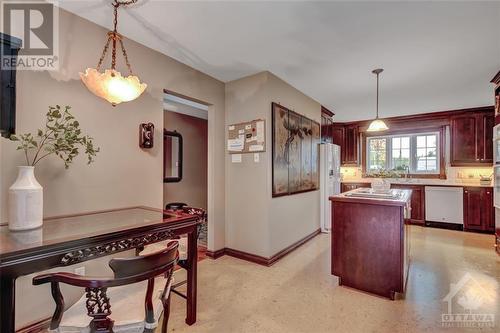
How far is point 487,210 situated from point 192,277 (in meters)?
5.72

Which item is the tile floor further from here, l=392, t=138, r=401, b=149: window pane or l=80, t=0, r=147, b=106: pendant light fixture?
l=392, t=138, r=401, b=149: window pane

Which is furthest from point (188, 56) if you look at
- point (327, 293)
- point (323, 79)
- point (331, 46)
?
point (327, 293)

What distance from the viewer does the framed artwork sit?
325 cm

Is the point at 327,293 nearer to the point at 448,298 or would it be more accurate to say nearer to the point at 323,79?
the point at 448,298

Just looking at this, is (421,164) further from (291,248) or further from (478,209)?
(291,248)

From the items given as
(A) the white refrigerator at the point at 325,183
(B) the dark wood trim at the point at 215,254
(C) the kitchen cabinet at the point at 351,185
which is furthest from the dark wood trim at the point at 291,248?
(C) the kitchen cabinet at the point at 351,185

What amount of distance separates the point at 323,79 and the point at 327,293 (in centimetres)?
272

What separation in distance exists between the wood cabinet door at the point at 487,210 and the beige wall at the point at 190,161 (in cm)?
559

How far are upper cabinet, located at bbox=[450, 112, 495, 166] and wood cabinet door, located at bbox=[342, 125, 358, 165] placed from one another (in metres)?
1.95

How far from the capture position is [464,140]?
4.98 m

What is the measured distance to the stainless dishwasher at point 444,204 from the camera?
488 cm

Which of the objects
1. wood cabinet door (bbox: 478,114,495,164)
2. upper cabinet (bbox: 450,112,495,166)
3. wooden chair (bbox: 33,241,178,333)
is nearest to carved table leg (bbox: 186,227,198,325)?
wooden chair (bbox: 33,241,178,333)
